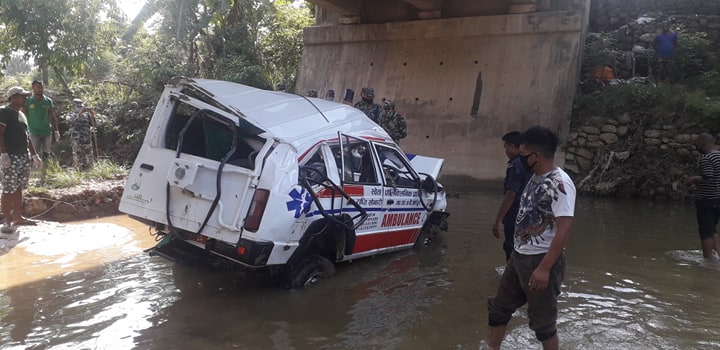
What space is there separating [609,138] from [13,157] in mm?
12300

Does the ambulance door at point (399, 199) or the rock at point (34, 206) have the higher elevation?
the ambulance door at point (399, 199)

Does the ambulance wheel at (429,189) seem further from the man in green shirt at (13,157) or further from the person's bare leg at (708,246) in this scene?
the man in green shirt at (13,157)

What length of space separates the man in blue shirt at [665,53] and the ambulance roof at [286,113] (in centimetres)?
1099

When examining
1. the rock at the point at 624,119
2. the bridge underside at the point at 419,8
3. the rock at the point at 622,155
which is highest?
the bridge underside at the point at 419,8

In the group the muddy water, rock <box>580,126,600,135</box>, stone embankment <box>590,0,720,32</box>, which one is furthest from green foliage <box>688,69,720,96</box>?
the muddy water

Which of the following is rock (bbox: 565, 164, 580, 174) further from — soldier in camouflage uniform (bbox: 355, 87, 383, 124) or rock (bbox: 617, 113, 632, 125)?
soldier in camouflage uniform (bbox: 355, 87, 383, 124)

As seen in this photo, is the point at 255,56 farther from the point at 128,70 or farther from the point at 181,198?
the point at 181,198

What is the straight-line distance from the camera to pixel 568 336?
4152mm

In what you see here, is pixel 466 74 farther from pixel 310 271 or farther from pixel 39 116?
pixel 310 271

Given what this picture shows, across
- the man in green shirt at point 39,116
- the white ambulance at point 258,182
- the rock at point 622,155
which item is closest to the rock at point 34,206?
the man in green shirt at point 39,116

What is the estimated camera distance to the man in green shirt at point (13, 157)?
6457 millimetres

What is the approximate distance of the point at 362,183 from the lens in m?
5.32

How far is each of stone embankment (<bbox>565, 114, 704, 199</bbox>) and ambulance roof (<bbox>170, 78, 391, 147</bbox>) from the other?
8.52 metres

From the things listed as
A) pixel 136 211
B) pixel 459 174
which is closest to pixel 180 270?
pixel 136 211
